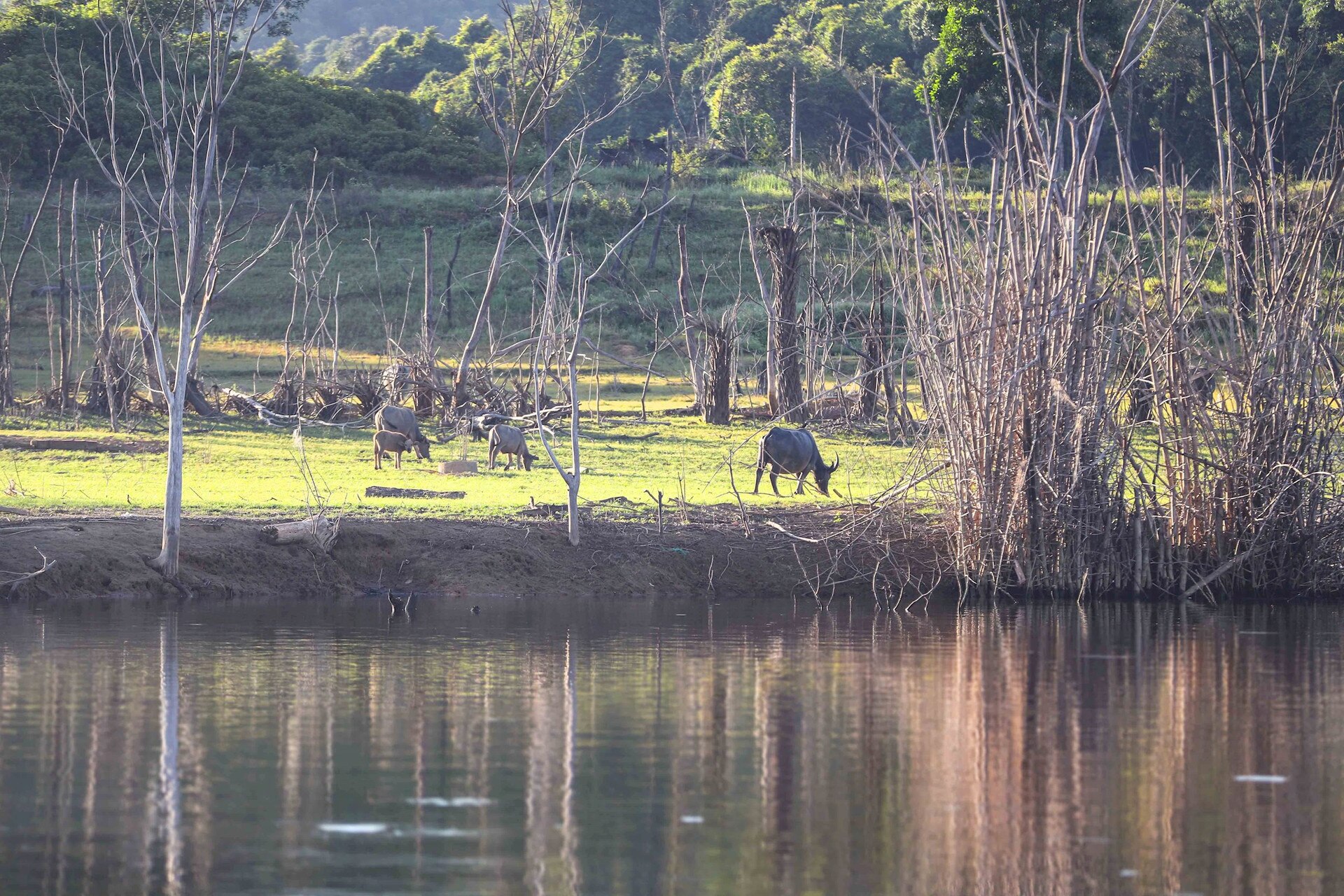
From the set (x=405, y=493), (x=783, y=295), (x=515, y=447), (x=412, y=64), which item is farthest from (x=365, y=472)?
(x=412, y=64)

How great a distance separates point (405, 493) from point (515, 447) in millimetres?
3860

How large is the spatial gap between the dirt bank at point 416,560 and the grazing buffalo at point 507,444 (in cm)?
559

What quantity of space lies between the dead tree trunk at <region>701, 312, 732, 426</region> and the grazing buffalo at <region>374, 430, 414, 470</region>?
26.6 ft

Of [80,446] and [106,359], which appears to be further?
[106,359]

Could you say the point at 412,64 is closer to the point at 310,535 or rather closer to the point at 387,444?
the point at 387,444

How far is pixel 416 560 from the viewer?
16.4 metres

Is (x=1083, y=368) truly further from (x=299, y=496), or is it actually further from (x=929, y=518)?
(x=299, y=496)

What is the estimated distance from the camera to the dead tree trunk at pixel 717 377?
1169 inches

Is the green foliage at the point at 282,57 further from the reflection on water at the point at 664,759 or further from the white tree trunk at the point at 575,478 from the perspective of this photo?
the reflection on water at the point at 664,759

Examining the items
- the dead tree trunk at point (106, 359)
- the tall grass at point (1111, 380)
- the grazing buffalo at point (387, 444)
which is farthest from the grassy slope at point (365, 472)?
the tall grass at point (1111, 380)

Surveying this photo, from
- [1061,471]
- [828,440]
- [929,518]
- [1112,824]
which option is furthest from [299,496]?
[1112,824]

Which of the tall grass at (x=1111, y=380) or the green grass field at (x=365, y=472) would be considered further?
the green grass field at (x=365, y=472)

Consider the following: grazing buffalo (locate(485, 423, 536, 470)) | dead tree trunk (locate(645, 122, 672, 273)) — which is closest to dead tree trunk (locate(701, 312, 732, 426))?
grazing buffalo (locate(485, 423, 536, 470))

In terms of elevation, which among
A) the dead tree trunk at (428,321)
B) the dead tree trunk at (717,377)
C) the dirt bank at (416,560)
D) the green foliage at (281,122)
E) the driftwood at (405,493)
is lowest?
the dirt bank at (416,560)
